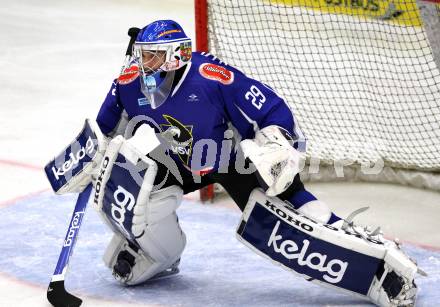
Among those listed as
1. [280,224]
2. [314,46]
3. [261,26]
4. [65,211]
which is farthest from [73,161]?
[314,46]

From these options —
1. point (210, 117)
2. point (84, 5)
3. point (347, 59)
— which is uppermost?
point (210, 117)

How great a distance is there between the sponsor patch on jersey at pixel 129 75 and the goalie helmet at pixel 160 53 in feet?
0.33

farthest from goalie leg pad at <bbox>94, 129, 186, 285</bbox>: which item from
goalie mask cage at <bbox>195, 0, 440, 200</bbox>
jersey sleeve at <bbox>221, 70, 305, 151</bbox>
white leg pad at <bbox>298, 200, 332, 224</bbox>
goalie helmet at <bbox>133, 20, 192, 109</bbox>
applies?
goalie mask cage at <bbox>195, 0, 440, 200</bbox>

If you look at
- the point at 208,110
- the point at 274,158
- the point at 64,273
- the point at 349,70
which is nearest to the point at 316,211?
the point at 274,158

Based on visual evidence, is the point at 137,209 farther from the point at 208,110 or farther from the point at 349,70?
the point at 349,70

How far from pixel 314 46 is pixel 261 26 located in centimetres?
71

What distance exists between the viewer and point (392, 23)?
6.96 m

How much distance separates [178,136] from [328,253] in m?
0.66

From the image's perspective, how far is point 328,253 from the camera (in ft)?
11.9

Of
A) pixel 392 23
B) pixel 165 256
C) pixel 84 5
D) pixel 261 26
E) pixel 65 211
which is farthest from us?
pixel 84 5

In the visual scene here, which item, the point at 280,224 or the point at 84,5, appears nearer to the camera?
the point at 280,224

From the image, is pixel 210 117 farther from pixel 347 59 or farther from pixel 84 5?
pixel 84 5

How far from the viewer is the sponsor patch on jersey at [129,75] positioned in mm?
3793

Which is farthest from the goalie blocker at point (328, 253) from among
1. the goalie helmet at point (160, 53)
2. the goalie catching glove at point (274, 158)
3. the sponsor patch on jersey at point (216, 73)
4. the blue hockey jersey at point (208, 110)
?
the goalie helmet at point (160, 53)
